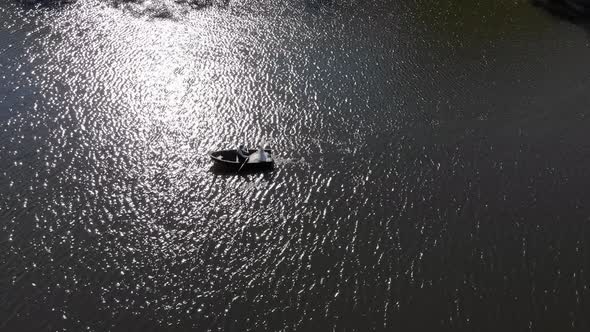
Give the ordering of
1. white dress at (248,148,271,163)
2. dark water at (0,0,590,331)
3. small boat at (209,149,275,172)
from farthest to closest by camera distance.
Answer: white dress at (248,148,271,163) → small boat at (209,149,275,172) → dark water at (0,0,590,331)

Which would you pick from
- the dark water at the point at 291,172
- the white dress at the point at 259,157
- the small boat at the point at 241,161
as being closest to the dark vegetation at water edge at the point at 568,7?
the dark water at the point at 291,172

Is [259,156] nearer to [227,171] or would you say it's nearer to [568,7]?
[227,171]

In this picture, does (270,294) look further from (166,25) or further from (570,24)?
(570,24)

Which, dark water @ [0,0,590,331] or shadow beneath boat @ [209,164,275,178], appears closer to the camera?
dark water @ [0,0,590,331]

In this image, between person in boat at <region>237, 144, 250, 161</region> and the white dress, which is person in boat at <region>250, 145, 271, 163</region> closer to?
the white dress

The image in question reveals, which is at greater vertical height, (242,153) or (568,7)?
(568,7)

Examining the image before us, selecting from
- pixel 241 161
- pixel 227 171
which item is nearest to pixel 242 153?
pixel 241 161

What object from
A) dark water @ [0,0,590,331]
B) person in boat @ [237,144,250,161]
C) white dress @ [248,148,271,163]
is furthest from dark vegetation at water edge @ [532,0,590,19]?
→ person in boat @ [237,144,250,161]
